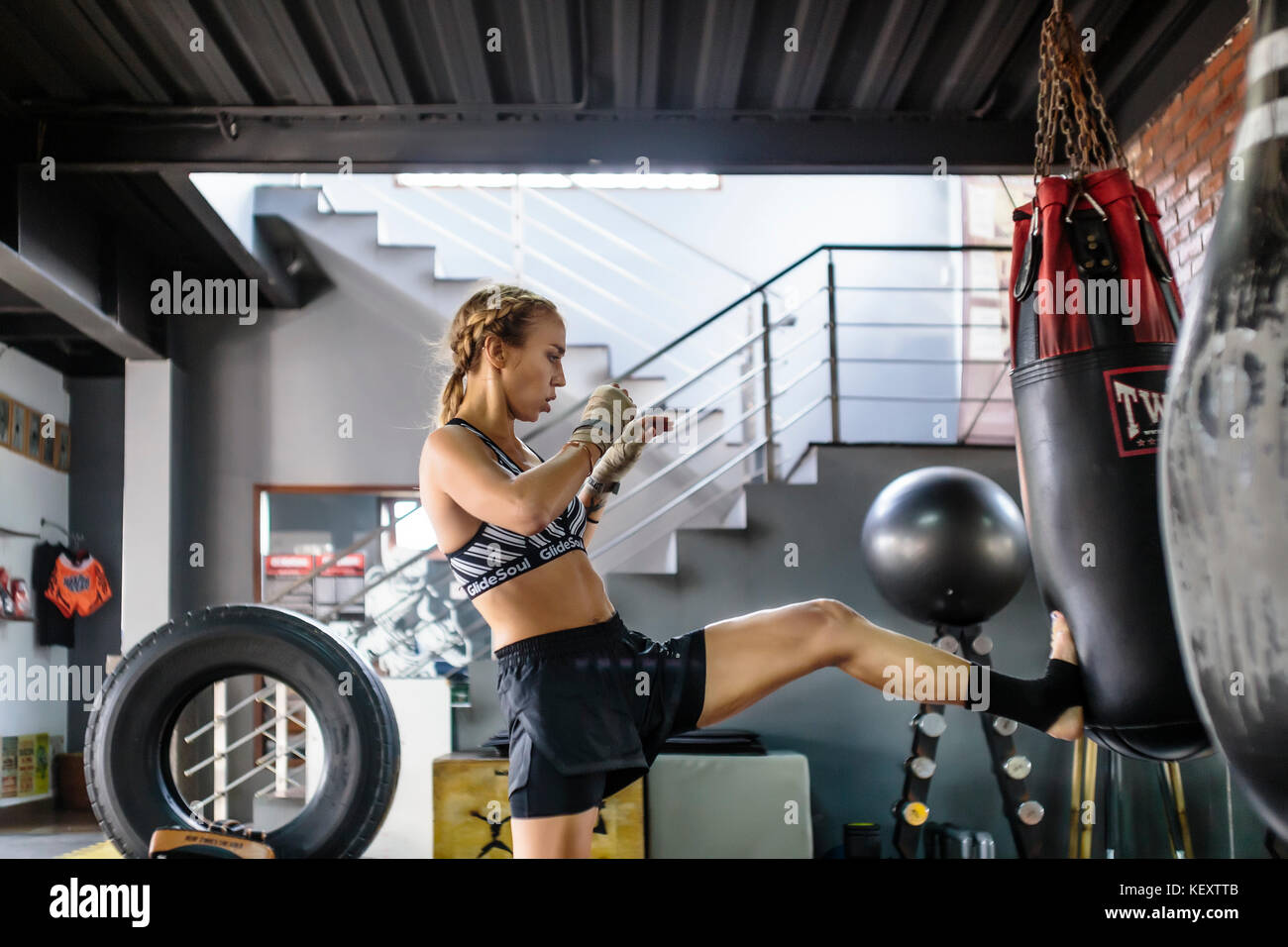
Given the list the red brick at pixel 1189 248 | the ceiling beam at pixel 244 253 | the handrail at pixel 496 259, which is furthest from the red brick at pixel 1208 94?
the ceiling beam at pixel 244 253

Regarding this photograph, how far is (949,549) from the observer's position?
3.73 m

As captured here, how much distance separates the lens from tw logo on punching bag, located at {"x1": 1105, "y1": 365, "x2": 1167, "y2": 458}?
7.10 ft

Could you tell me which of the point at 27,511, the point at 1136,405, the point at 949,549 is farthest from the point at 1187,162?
the point at 27,511

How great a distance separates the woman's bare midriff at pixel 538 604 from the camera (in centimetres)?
208

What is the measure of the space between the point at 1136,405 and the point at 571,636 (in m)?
1.23

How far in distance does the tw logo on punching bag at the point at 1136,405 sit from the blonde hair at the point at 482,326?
116 cm

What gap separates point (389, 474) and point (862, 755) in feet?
10.7

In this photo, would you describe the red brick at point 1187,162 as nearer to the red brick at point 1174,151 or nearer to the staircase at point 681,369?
the red brick at point 1174,151

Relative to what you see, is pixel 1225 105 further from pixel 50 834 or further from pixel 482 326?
pixel 50 834

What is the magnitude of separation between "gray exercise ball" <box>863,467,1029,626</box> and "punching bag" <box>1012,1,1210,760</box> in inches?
53.7
